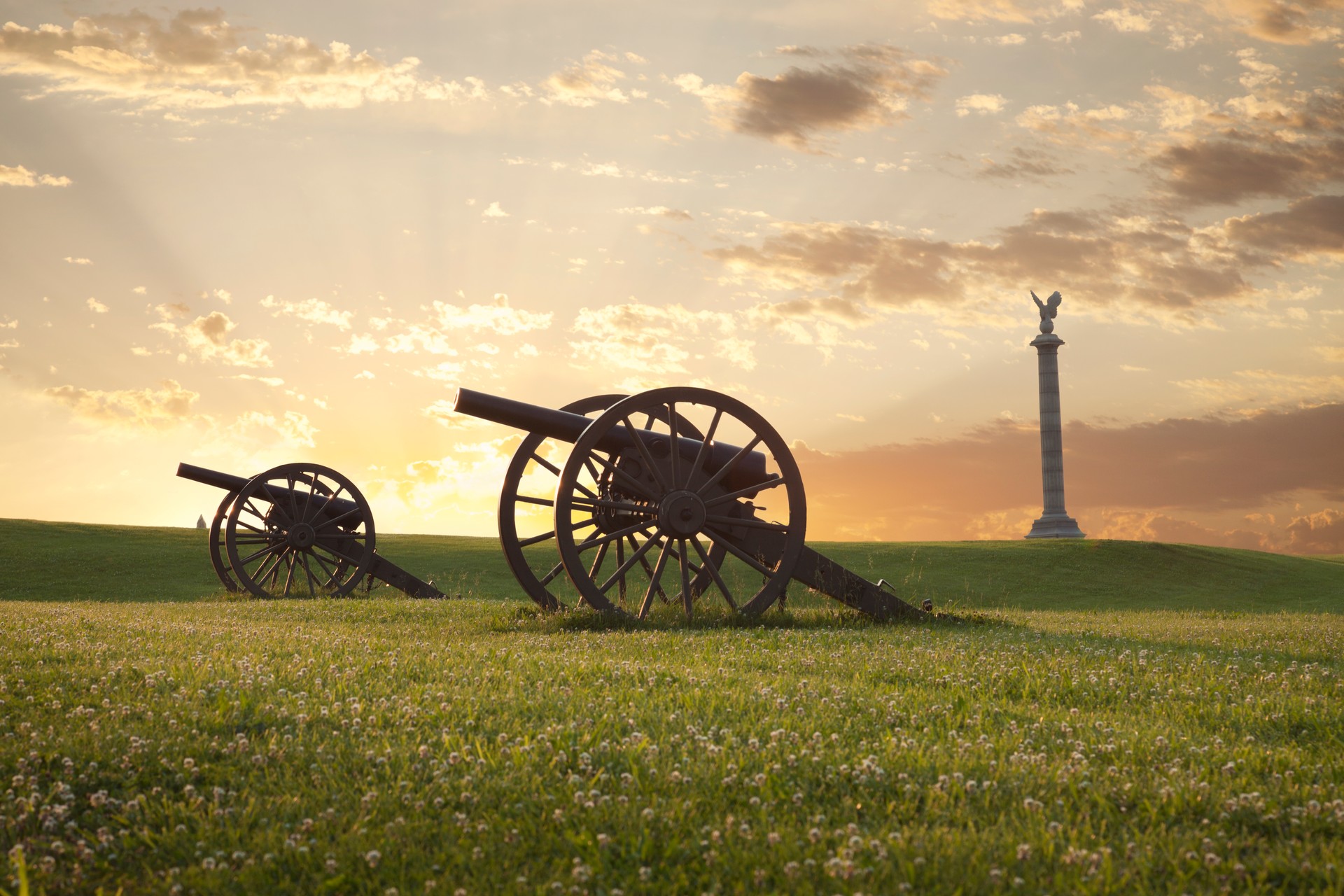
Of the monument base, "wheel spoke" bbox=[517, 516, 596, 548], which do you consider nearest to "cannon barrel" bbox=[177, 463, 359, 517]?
"wheel spoke" bbox=[517, 516, 596, 548]

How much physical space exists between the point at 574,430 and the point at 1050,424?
47.3 m

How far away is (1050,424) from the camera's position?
54094 mm

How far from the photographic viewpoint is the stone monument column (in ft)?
174

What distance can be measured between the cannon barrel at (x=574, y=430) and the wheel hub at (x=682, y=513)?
0.65 m

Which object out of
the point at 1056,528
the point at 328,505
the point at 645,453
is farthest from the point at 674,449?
the point at 1056,528

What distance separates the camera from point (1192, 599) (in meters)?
28.2

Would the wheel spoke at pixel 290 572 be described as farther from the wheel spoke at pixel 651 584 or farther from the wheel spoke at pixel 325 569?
the wheel spoke at pixel 651 584

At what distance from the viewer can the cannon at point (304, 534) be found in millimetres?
21484

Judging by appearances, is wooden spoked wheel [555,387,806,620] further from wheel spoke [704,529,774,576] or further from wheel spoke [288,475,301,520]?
wheel spoke [288,475,301,520]

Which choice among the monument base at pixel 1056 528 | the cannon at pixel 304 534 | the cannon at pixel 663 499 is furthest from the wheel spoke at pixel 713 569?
the monument base at pixel 1056 528

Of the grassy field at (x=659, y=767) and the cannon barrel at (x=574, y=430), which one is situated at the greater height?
the cannon barrel at (x=574, y=430)

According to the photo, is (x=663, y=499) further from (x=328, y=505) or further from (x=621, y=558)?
(x=328, y=505)

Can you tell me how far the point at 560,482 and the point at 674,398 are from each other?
1943 mm

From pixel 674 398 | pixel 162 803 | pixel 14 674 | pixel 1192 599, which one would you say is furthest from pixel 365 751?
pixel 1192 599
